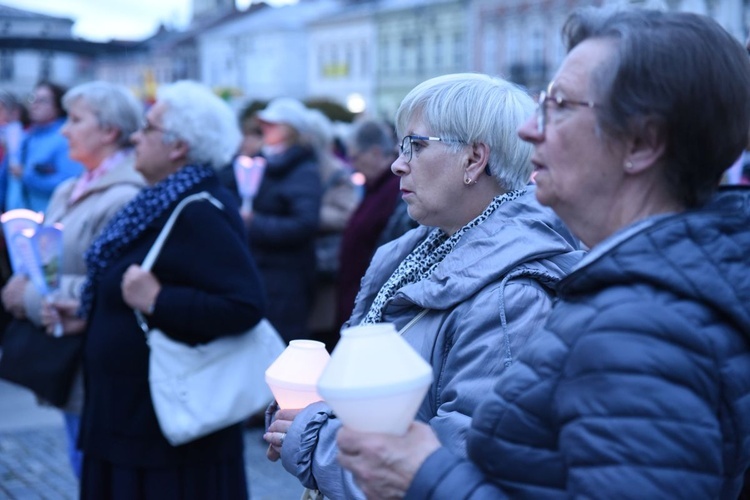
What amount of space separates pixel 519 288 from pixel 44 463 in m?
4.44

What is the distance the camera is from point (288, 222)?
245 inches

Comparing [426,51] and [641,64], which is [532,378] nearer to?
[641,64]

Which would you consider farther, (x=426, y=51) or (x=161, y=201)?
(x=426, y=51)

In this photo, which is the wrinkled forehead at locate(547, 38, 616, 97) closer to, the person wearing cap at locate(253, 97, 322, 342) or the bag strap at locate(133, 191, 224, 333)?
the bag strap at locate(133, 191, 224, 333)

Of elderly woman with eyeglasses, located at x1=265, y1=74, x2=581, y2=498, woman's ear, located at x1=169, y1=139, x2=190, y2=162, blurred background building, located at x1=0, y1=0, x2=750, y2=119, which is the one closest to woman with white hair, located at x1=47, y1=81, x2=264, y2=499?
woman's ear, located at x1=169, y1=139, x2=190, y2=162

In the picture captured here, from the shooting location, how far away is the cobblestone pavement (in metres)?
5.12

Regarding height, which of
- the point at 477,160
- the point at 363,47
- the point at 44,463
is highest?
the point at 477,160

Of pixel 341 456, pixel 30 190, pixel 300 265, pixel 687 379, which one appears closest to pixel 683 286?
pixel 687 379

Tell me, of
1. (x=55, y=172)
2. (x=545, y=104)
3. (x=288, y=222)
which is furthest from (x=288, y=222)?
(x=545, y=104)

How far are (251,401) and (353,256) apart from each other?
257cm

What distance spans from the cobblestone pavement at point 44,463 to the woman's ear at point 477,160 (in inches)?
127

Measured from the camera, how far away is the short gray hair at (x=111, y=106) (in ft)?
14.4

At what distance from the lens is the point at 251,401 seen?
11.6 feet

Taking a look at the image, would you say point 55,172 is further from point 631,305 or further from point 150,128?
point 631,305
